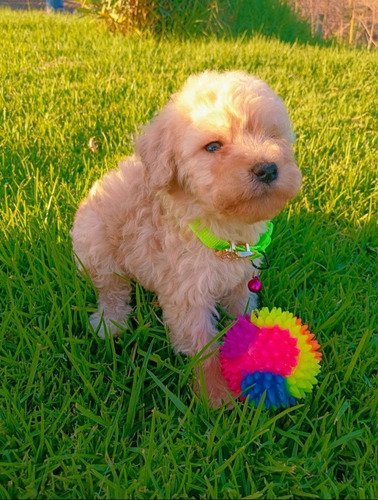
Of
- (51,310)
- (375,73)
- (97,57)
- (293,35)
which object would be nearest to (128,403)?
(51,310)

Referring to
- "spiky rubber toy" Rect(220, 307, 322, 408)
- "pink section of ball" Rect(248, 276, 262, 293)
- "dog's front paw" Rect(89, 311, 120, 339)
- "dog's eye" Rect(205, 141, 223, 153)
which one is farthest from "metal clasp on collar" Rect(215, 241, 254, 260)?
"dog's front paw" Rect(89, 311, 120, 339)

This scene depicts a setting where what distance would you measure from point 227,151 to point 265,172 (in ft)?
0.61

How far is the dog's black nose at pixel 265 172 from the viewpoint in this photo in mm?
1631

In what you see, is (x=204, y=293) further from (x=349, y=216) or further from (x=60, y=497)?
(x=349, y=216)

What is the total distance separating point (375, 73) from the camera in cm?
576

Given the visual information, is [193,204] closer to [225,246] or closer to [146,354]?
[225,246]

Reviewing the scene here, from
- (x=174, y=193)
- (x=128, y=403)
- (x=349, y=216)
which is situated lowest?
(x=128, y=403)

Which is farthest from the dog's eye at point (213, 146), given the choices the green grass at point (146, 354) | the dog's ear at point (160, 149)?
the green grass at point (146, 354)

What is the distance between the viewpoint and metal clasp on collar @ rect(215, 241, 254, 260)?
76.3 inches

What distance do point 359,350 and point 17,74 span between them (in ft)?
15.0

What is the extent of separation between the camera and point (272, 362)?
68.1 inches

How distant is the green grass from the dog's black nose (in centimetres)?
81

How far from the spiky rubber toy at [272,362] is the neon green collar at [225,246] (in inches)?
12.0

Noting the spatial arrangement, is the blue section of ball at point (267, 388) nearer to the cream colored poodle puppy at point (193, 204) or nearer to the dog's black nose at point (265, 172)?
the cream colored poodle puppy at point (193, 204)
